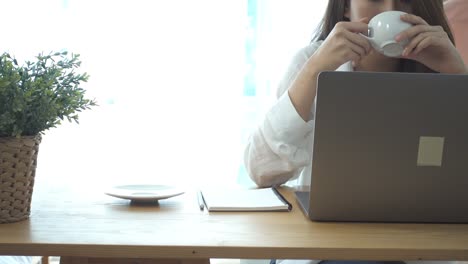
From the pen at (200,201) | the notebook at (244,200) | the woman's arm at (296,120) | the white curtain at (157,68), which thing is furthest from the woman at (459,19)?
the pen at (200,201)

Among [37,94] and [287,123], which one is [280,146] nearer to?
[287,123]

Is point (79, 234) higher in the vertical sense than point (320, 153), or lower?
lower

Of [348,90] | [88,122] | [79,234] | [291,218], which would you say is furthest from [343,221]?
[88,122]

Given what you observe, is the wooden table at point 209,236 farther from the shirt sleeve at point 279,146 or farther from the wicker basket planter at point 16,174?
the shirt sleeve at point 279,146

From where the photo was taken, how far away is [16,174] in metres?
0.78

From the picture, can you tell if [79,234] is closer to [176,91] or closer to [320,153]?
[320,153]

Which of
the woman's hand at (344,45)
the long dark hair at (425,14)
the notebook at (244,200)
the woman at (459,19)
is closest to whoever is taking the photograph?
the notebook at (244,200)

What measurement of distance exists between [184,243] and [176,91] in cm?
151

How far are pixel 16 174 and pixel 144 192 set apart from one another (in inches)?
10.0

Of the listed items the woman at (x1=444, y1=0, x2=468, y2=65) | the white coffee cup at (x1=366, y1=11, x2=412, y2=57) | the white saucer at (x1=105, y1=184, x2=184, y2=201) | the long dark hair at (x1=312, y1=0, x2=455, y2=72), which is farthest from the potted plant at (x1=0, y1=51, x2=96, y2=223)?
the woman at (x1=444, y1=0, x2=468, y2=65)

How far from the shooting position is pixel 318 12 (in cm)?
214

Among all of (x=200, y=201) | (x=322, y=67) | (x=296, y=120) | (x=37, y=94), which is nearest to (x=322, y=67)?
(x=322, y=67)

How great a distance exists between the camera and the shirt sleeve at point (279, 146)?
105 centimetres

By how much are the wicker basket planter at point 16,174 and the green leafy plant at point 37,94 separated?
0.02 m
